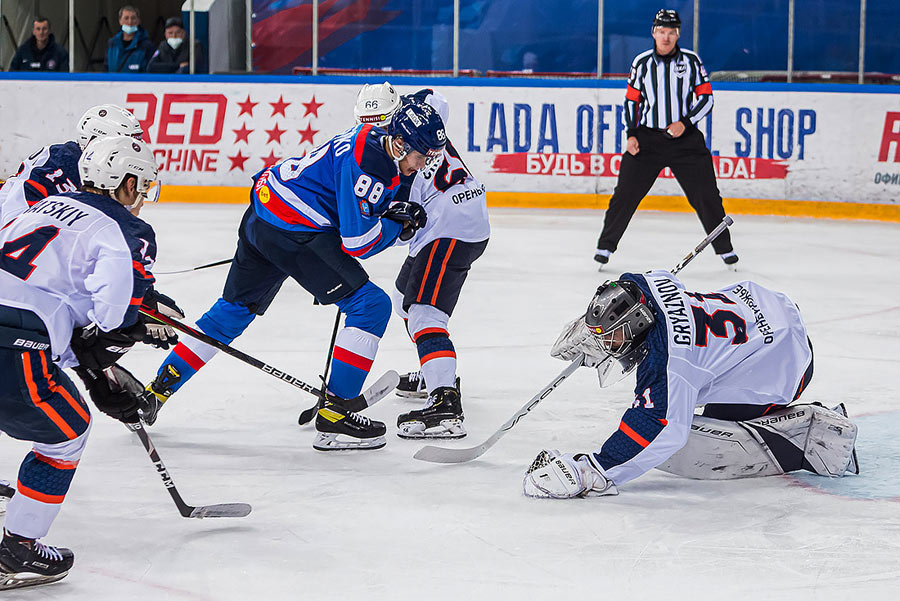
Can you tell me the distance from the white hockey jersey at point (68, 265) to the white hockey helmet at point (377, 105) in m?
1.33

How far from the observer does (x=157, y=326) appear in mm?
2695

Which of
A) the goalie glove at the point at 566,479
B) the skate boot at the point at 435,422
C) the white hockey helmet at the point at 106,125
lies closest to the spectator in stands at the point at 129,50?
the white hockey helmet at the point at 106,125

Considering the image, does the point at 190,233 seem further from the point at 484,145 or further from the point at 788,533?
the point at 788,533

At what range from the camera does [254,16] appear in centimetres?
1049

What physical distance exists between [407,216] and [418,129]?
0.28 meters

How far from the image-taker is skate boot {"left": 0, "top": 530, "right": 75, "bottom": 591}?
231 centimetres

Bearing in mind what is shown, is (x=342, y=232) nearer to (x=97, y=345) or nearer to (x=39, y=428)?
(x=97, y=345)

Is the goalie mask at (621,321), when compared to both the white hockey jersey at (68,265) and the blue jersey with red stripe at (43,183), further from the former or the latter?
the blue jersey with red stripe at (43,183)

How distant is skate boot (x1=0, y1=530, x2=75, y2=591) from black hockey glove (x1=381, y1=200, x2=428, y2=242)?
1.45 metres

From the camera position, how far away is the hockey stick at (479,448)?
3.23 m

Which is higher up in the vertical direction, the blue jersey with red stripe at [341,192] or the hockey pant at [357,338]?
Result: the blue jersey with red stripe at [341,192]

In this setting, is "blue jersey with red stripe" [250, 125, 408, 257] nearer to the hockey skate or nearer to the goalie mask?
the hockey skate

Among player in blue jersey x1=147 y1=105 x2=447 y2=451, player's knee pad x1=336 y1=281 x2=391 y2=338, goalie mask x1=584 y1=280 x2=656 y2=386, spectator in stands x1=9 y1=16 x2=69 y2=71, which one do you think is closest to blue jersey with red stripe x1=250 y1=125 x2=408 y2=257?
player in blue jersey x1=147 y1=105 x2=447 y2=451

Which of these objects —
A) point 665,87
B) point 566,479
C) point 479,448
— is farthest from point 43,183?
point 665,87
